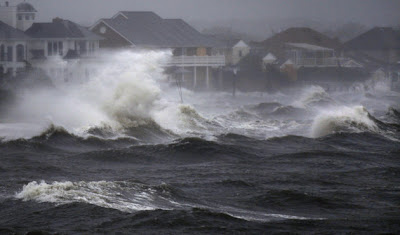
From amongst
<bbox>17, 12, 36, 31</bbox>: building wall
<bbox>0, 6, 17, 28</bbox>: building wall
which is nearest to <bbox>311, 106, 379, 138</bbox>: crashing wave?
<bbox>0, 6, 17, 28</bbox>: building wall

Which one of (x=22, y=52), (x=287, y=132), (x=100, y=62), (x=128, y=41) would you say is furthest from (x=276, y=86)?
(x=287, y=132)

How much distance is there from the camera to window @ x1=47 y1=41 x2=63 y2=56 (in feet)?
211

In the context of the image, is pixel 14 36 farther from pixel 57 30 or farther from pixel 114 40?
pixel 114 40

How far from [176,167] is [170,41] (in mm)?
53402

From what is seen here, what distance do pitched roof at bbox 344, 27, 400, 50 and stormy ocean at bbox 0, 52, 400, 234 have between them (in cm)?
4928

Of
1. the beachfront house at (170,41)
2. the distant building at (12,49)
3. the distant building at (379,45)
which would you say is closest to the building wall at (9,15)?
the distant building at (12,49)

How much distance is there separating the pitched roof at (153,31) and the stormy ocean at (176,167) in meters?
27.4

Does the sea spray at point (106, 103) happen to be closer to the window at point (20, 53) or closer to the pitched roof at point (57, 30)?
the window at point (20, 53)

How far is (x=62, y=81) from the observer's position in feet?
203

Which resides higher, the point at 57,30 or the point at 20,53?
the point at 57,30

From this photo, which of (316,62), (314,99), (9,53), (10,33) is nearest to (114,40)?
(10,33)

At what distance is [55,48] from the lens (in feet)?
213

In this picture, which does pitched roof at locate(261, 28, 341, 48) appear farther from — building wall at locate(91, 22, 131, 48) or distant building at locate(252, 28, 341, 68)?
building wall at locate(91, 22, 131, 48)

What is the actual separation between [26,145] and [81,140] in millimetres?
2926
